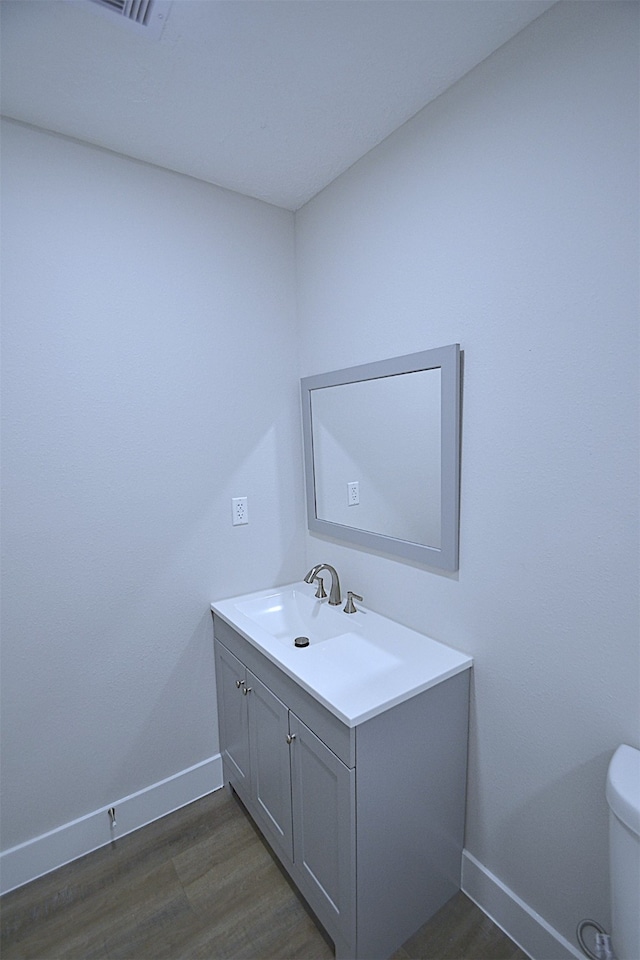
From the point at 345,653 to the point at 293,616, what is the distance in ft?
1.38

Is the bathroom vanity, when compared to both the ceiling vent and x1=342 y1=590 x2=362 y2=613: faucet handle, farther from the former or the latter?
the ceiling vent

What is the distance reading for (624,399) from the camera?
3.26 ft

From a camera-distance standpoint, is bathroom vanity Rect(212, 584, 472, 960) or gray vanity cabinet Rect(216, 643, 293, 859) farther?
gray vanity cabinet Rect(216, 643, 293, 859)

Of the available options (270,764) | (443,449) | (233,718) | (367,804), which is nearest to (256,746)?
(270,764)

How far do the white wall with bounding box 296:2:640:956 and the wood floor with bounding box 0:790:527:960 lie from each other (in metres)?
0.27

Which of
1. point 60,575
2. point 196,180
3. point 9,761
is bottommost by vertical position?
point 9,761

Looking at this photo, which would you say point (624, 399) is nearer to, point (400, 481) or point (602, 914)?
point (400, 481)

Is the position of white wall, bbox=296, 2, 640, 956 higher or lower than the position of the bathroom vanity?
higher

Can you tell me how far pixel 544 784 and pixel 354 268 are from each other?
176 centimetres

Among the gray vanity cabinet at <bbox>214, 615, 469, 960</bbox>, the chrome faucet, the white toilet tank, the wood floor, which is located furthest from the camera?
the chrome faucet

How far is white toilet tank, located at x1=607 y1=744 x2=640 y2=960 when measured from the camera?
0.88m

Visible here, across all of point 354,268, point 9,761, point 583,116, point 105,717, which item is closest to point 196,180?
point 354,268

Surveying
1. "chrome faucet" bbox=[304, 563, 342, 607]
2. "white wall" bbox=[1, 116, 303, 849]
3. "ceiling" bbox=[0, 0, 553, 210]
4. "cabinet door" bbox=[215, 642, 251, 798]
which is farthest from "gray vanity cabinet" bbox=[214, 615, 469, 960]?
"ceiling" bbox=[0, 0, 553, 210]

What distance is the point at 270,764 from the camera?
1539mm
